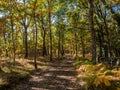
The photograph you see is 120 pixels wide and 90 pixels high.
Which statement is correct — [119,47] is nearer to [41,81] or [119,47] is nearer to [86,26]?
[86,26]

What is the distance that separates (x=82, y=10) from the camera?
106 feet

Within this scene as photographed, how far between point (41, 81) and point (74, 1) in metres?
15.9

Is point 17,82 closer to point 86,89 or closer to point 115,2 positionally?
point 86,89

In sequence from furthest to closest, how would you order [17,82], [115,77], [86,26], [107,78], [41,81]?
[86,26]
[41,81]
[17,82]
[115,77]
[107,78]

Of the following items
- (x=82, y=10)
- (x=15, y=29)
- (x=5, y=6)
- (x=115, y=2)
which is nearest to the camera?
(x=5, y=6)

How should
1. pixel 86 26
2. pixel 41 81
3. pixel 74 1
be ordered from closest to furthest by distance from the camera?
pixel 41 81, pixel 74 1, pixel 86 26

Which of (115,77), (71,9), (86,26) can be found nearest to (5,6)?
(71,9)

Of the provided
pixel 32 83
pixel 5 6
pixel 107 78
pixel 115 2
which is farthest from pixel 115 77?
pixel 115 2

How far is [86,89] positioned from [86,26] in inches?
973

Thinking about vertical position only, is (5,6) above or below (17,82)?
above

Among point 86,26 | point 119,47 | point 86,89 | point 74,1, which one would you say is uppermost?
point 74,1

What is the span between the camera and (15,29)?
152 ft

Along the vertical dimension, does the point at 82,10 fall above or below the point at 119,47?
above

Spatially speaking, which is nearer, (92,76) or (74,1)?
(92,76)
